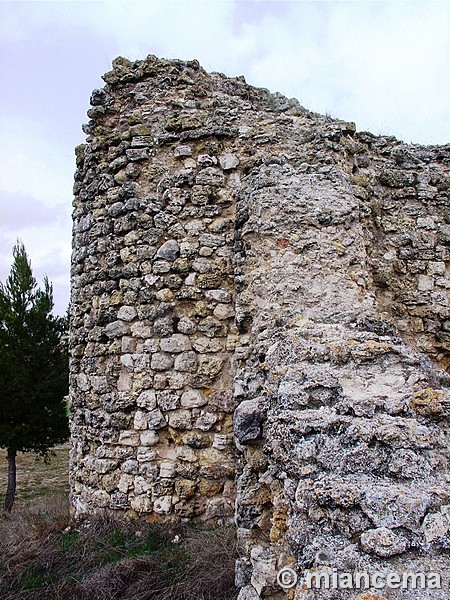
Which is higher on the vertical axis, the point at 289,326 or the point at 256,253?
the point at 256,253

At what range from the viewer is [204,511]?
4559mm

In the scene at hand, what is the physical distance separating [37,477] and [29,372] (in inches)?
146

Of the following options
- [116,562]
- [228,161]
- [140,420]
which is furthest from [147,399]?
[228,161]

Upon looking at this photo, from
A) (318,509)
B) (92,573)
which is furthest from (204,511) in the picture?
(318,509)

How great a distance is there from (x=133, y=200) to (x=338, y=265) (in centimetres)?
227

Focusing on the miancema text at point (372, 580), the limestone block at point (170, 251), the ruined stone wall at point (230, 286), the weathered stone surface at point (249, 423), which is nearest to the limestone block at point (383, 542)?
the miancema text at point (372, 580)

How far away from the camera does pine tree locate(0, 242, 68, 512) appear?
10.2 meters

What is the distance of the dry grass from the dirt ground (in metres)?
5.10

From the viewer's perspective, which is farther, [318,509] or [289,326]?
[289,326]

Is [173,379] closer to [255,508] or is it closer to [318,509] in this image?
A: [255,508]

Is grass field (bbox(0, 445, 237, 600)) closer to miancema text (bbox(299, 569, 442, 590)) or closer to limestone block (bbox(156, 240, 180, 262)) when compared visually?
miancema text (bbox(299, 569, 442, 590))

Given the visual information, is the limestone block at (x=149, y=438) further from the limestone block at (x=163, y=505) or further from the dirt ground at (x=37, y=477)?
the dirt ground at (x=37, y=477)

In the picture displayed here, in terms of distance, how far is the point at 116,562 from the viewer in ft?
12.6

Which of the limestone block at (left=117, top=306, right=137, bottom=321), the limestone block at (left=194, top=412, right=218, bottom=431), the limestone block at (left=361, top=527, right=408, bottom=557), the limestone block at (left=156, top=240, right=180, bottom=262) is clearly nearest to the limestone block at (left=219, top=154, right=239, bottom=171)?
the limestone block at (left=156, top=240, right=180, bottom=262)
